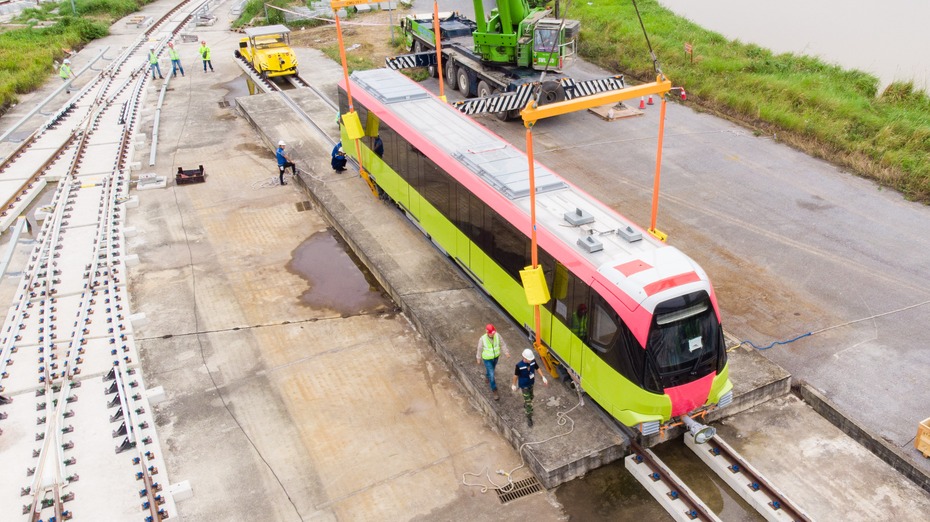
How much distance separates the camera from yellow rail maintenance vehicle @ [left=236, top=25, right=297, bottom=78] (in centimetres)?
2598

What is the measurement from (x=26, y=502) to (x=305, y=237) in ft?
25.5

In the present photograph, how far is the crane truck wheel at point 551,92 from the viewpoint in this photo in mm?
20844

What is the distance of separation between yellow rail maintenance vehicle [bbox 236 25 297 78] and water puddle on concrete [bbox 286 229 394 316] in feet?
40.7

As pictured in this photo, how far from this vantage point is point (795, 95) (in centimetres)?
2153

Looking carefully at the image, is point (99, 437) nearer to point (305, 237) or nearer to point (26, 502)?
point (26, 502)

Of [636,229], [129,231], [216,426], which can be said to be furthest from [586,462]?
[129,231]

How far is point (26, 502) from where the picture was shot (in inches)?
356

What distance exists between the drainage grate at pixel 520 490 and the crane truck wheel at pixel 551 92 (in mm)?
→ 13715

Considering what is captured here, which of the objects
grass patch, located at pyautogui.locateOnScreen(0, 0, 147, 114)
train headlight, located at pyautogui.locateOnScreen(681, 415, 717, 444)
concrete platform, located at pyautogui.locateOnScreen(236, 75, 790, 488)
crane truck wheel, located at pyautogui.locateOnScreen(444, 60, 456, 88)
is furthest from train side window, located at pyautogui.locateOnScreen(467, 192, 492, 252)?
grass patch, located at pyautogui.locateOnScreen(0, 0, 147, 114)

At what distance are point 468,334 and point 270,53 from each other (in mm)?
18027

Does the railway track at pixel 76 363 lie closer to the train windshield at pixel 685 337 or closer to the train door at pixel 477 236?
the train door at pixel 477 236

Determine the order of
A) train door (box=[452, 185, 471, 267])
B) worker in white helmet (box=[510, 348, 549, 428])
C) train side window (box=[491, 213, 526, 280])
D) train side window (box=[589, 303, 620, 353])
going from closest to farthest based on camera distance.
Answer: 1. train side window (box=[589, 303, 620, 353])
2. worker in white helmet (box=[510, 348, 549, 428])
3. train side window (box=[491, 213, 526, 280])
4. train door (box=[452, 185, 471, 267])

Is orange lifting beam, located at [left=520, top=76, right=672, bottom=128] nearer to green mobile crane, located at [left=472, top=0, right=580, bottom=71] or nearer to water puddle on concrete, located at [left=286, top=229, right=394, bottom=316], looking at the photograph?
water puddle on concrete, located at [left=286, top=229, right=394, bottom=316]

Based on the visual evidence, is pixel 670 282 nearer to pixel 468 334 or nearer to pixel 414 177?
pixel 468 334
